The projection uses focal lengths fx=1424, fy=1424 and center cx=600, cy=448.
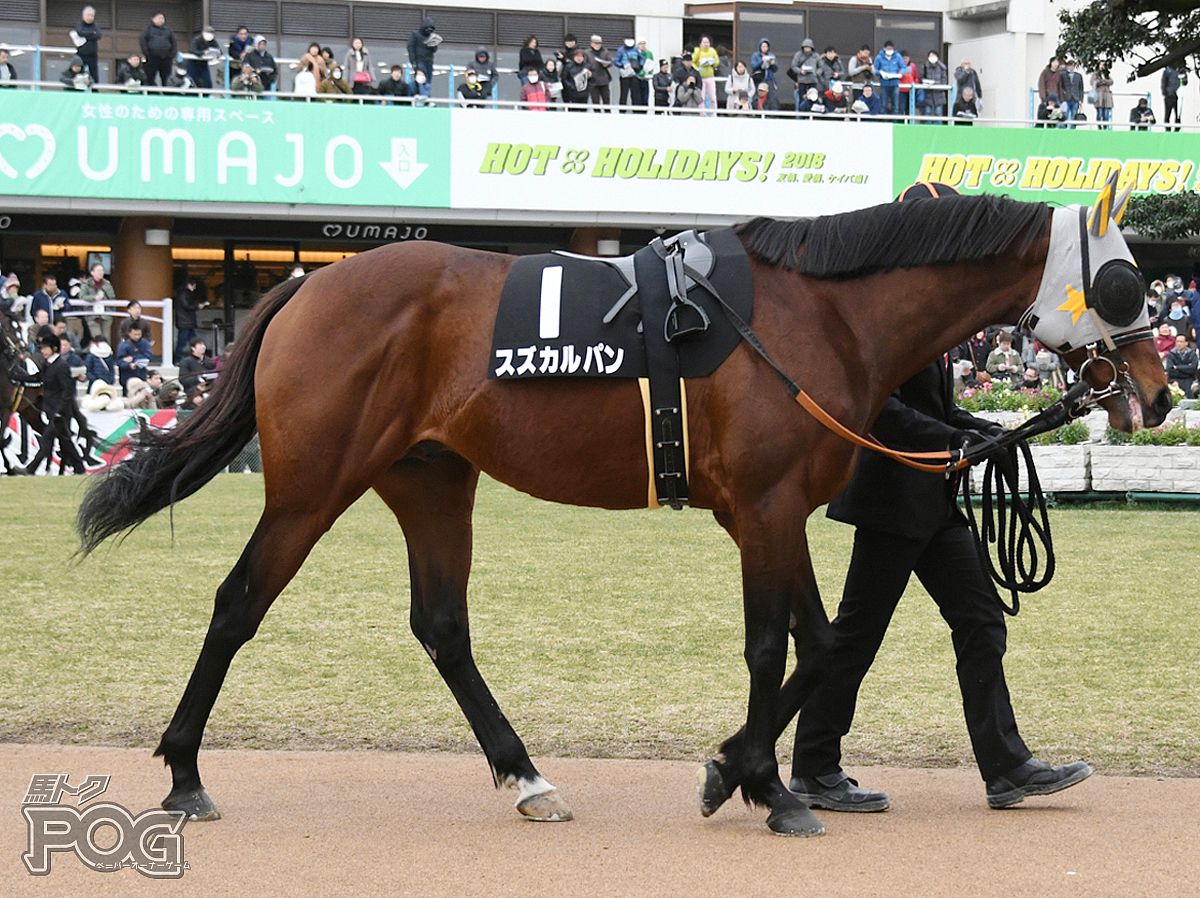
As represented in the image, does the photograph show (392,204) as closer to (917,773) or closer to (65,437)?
(65,437)

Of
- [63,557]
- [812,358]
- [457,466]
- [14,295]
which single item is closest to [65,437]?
[14,295]

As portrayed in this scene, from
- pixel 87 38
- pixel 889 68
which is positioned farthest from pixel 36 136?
pixel 889 68

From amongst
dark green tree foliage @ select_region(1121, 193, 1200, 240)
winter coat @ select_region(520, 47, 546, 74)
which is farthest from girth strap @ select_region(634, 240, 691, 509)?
winter coat @ select_region(520, 47, 546, 74)

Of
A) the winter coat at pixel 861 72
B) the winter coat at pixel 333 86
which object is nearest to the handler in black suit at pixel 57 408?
the winter coat at pixel 333 86

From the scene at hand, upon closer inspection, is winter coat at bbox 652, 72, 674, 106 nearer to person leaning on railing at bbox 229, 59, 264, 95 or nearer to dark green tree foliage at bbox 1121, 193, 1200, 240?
person leaning on railing at bbox 229, 59, 264, 95

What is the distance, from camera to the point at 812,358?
4.12m

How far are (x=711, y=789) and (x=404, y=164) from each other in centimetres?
1796

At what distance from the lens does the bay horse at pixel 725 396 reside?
406 centimetres

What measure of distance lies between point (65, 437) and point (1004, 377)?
11655 mm

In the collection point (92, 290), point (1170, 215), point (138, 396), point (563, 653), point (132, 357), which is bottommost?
point (563, 653)

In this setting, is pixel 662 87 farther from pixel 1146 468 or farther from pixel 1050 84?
pixel 1146 468

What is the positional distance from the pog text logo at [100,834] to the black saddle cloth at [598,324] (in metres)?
1.59

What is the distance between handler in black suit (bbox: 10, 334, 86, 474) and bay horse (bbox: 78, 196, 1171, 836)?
1184 centimetres

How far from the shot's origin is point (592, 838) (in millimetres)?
3992
